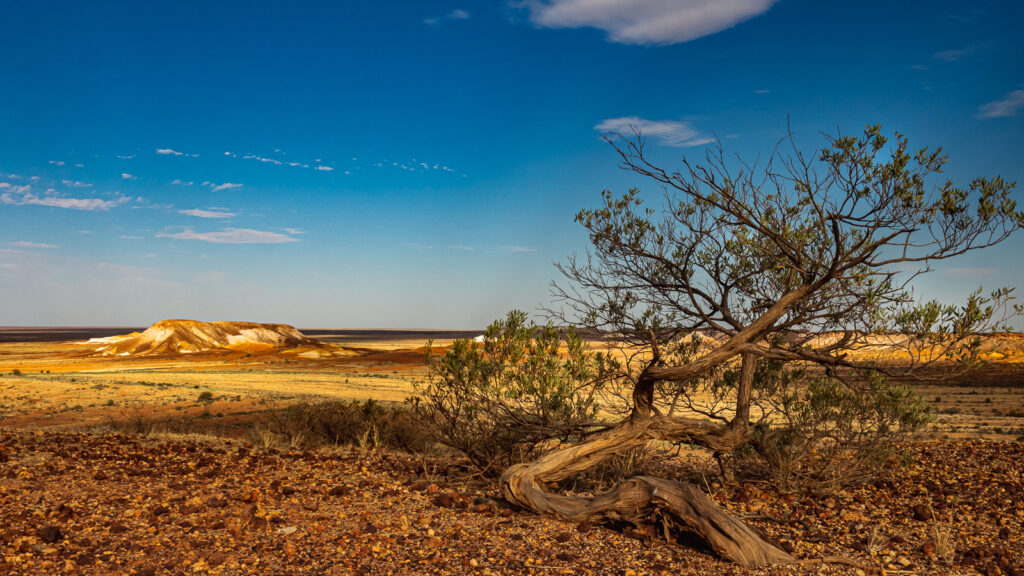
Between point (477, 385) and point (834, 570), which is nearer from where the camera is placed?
point (834, 570)

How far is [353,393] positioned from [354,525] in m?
26.5

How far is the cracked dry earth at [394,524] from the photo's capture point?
4961mm

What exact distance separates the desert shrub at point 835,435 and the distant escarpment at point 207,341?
209 ft

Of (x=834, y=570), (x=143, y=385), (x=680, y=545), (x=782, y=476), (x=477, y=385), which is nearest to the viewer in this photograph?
(x=834, y=570)

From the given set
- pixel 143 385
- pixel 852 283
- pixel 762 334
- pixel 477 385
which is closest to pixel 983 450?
pixel 852 283

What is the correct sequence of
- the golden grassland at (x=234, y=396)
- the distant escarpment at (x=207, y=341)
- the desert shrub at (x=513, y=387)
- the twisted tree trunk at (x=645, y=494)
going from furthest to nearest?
the distant escarpment at (x=207, y=341)
the golden grassland at (x=234, y=396)
the desert shrub at (x=513, y=387)
the twisted tree trunk at (x=645, y=494)

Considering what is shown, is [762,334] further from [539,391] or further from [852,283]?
[539,391]

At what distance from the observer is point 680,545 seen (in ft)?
17.8

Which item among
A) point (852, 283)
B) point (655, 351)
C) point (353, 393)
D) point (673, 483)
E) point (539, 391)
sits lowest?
point (353, 393)

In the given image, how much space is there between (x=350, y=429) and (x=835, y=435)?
819 cm

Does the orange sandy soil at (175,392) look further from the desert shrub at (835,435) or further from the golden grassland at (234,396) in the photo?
the desert shrub at (835,435)

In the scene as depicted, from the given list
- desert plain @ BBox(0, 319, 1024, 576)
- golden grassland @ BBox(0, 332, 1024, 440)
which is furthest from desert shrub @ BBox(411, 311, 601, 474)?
golden grassland @ BBox(0, 332, 1024, 440)

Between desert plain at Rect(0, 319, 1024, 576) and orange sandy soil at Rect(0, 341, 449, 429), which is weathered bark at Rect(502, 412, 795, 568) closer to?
desert plain at Rect(0, 319, 1024, 576)

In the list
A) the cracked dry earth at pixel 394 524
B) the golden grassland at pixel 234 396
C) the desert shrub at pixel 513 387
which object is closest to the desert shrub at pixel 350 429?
the cracked dry earth at pixel 394 524
